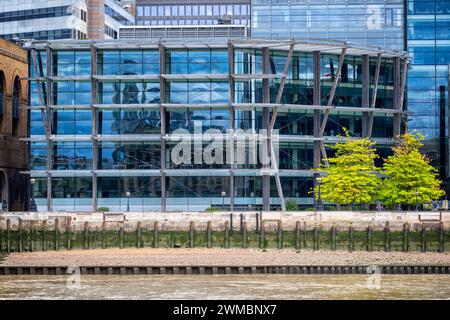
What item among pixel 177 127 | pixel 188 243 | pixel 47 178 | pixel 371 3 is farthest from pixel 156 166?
pixel 371 3

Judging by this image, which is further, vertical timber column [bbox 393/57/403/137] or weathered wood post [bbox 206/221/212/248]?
vertical timber column [bbox 393/57/403/137]

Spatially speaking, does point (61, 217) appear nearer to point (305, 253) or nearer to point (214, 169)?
point (214, 169)

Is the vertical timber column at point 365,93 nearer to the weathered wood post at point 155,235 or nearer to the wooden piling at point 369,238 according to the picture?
the wooden piling at point 369,238

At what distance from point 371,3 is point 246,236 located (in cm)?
5548

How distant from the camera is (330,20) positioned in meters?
122

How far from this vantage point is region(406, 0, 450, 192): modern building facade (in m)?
108

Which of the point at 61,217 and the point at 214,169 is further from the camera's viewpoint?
the point at 214,169

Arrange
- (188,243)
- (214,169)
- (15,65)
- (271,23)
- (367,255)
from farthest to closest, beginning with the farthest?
1. (271,23)
2. (15,65)
3. (214,169)
4. (188,243)
5. (367,255)

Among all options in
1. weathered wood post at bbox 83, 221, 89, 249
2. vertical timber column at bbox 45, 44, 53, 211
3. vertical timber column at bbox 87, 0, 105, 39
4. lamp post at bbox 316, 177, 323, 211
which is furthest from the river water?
vertical timber column at bbox 87, 0, 105, 39

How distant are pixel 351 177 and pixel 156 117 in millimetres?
17246

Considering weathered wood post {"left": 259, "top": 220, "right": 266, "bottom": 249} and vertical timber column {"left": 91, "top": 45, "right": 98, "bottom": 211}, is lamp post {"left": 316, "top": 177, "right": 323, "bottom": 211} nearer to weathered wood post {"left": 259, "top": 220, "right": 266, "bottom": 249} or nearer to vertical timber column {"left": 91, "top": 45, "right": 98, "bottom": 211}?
weathered wood post {"left": 259, "top": 220, "right": 266, "bottom": 249}

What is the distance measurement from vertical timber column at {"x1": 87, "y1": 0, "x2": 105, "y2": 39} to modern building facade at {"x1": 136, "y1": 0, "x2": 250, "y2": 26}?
93.4 ft

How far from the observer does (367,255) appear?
230 feet

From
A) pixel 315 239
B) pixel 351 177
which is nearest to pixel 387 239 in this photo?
pixel 315 239
